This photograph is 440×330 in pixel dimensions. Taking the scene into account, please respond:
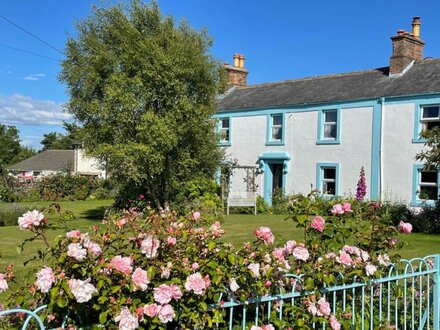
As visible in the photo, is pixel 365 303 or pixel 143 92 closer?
pixel 365 303

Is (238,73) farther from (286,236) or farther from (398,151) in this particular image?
(286,236)

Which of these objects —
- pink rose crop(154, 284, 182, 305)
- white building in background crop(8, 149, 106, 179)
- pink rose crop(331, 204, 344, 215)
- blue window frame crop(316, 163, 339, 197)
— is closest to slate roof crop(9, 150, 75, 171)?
white building in background crop(8, 149, 106, 179)

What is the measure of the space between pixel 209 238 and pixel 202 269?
15.8 inches

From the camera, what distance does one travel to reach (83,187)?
105 feet

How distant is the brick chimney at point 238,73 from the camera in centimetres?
2805

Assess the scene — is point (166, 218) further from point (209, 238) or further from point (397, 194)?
Result: point (397, 194)

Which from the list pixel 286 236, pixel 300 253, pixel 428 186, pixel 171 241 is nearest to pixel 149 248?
pixel 171 241

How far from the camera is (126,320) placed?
2.19 metres

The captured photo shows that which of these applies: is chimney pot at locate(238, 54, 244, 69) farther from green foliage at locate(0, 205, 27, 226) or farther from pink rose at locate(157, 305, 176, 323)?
pink rose at locate(157, 305, 176, 323)

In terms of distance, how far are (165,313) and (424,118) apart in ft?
59.5

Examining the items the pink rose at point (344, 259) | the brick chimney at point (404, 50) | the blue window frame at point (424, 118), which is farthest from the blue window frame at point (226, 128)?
the pink rose at point (344, 259)

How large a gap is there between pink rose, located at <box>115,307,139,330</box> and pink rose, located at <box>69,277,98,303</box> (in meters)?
0.17

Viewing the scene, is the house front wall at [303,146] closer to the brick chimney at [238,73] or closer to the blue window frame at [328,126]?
the blue window frame at [328,126]

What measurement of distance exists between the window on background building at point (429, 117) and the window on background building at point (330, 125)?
383 cm
